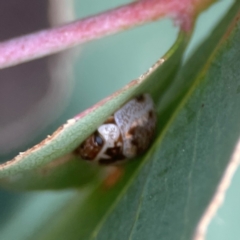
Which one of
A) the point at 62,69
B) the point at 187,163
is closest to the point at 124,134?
the point at 62,69

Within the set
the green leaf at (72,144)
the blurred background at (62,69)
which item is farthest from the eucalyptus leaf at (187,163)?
the blurred background at (62,69)

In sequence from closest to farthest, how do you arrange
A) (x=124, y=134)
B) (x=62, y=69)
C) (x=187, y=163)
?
(x=187, y=163), (x=124, y=134), (x=62, y=69)

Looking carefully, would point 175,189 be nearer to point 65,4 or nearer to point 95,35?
point 95,35

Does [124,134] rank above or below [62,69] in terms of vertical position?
below

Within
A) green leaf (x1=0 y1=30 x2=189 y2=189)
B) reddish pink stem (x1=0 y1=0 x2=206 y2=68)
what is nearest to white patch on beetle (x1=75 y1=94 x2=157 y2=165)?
green leaf (x1=0 y1=30 x2=189 y2=189)

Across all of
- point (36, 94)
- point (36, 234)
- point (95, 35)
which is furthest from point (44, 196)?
point (95, 35)

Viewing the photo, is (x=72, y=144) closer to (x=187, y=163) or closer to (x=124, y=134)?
(x=187, y=163)
